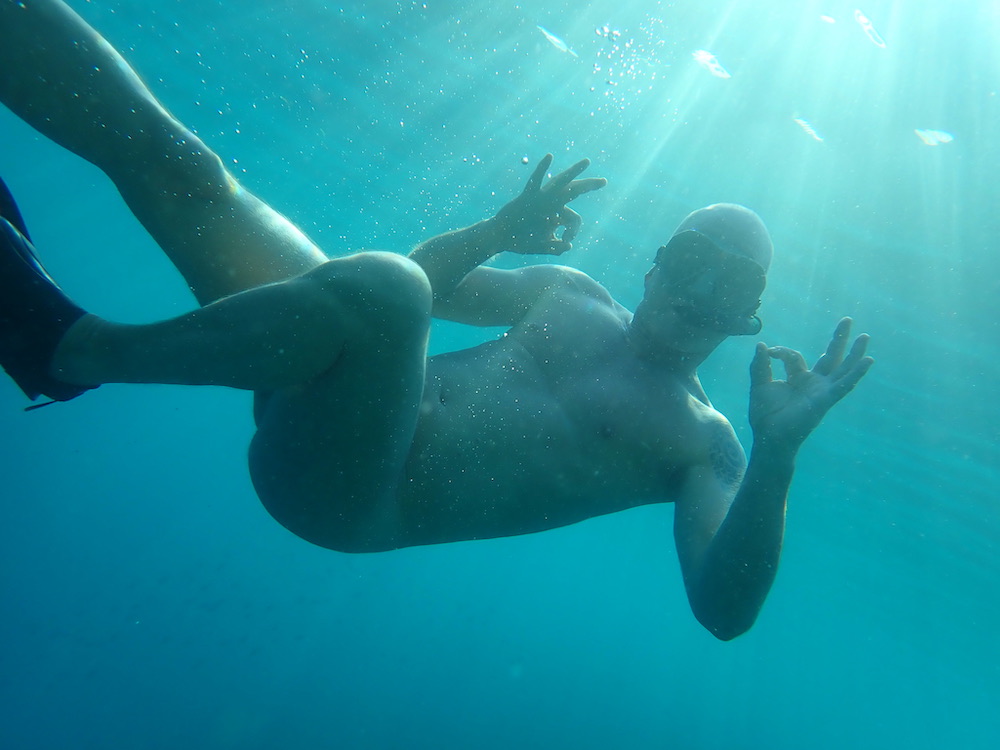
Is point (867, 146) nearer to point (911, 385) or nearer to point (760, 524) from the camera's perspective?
point (911, 385)

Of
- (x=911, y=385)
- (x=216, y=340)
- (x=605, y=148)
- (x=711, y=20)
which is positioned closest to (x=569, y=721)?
(x=911, y=385)

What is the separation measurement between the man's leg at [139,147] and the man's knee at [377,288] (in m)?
0.95

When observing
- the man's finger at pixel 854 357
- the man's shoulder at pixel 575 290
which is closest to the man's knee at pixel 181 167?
the man's shoulder at pixel 575 290

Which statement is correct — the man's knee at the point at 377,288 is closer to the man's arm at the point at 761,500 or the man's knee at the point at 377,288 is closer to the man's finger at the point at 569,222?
the man's finger at the point at 569,222

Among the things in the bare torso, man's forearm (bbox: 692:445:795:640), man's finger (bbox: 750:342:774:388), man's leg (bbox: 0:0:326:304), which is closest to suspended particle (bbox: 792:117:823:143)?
the bare torso

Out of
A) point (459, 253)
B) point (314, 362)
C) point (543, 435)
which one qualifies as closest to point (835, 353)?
point (543, 435)

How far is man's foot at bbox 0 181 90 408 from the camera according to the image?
221 cm

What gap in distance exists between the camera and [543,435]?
113 inches

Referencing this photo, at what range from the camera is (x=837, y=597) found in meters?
35.5

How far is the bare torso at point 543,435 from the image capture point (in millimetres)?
2814

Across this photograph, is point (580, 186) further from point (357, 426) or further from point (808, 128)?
point (808, 128)

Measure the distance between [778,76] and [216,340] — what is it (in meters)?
9.59

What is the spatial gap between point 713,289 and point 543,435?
1.28 meters

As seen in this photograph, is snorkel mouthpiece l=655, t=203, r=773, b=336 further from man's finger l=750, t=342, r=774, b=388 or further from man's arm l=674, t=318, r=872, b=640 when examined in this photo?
man's arm l=674, t=318, r=872, b=640
